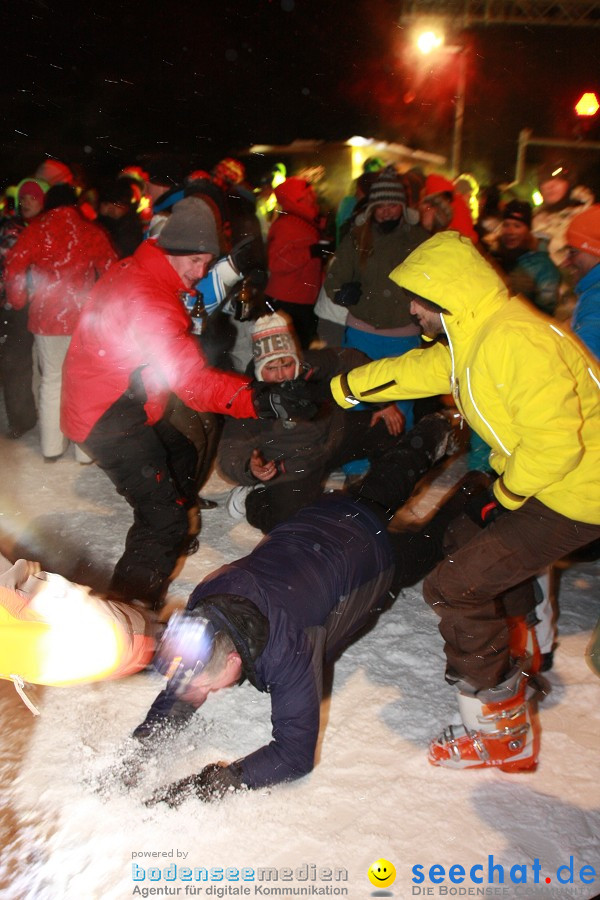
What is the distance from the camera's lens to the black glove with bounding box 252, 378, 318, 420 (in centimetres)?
294

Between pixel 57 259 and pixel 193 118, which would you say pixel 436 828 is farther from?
pixel 193 118

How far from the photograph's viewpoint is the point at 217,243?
10.2ft

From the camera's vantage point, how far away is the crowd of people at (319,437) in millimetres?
2107

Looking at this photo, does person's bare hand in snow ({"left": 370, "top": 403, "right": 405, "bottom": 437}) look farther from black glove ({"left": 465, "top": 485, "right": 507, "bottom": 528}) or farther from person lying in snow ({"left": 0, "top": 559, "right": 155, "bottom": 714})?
person lying in snow ({"left": 0, "top": 559, "right": 155, "bottom": 714})

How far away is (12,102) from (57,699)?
661 inches

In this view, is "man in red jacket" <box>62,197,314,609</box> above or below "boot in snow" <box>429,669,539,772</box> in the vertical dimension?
above

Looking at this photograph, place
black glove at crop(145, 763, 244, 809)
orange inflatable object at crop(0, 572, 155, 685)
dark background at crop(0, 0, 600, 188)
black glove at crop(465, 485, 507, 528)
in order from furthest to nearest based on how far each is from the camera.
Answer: dark background at crop(0, 0, 600, 188) → black glove at crop(465, 485, 507, 528) → black glove at crop(145, 763, 244, 809) → orange inflatable object at crop(0, 572, 155, 685)

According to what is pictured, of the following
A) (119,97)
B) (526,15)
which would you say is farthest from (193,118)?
(526,15)

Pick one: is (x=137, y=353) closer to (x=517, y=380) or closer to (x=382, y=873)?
(x=517, y=380)

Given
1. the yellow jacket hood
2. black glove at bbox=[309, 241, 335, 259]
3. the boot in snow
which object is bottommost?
the boot in snow

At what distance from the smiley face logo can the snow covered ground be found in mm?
17

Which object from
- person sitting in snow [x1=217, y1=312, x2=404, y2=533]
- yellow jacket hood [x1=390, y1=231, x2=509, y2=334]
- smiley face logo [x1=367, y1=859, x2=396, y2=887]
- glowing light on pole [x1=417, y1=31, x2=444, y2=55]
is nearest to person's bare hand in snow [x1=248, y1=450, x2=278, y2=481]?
person sitting in snow [x1=217, y1=312, x2=404, y2=533]

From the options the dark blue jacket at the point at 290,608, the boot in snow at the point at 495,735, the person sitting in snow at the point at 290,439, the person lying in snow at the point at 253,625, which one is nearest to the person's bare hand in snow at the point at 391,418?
the person sitting in snow at the point at 290,439

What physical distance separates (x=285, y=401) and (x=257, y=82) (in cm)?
2016
